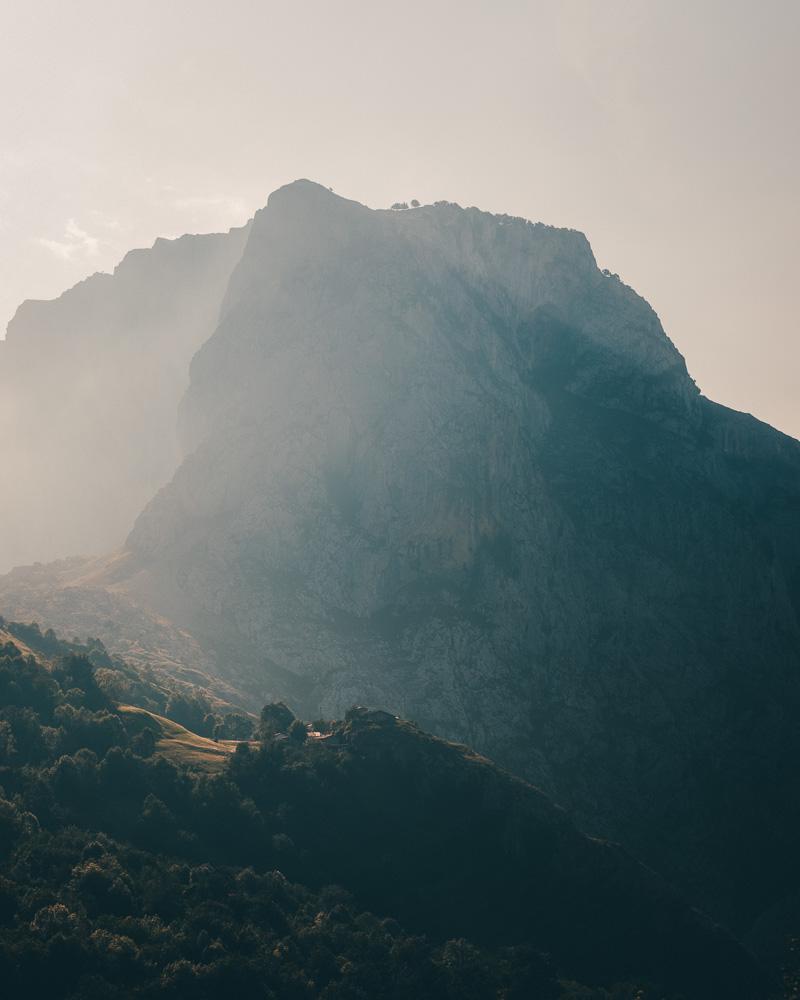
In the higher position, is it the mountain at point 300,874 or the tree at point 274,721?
the tree at point 274,721

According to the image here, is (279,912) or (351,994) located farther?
(279,912)

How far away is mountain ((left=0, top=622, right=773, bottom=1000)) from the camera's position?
90.2 m

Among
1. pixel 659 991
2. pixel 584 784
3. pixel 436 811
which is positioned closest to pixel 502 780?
pixel 436 811

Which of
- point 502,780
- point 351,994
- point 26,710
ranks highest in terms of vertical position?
point 502,780

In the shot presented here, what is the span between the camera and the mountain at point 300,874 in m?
90.2

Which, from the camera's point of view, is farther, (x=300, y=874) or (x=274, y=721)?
(x=274, y=721)

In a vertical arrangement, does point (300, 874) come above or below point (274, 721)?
below

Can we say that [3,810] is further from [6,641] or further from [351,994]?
[6,641]

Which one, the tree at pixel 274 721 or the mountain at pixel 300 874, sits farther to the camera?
the tree at pixel 274 721

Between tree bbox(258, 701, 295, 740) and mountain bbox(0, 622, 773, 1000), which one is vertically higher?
tree bbox(258, 701, 295, 740)

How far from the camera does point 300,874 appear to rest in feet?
379

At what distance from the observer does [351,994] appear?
305 feet

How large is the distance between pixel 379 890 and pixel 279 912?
748 inches

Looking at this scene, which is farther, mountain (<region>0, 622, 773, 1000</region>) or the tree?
the tree
